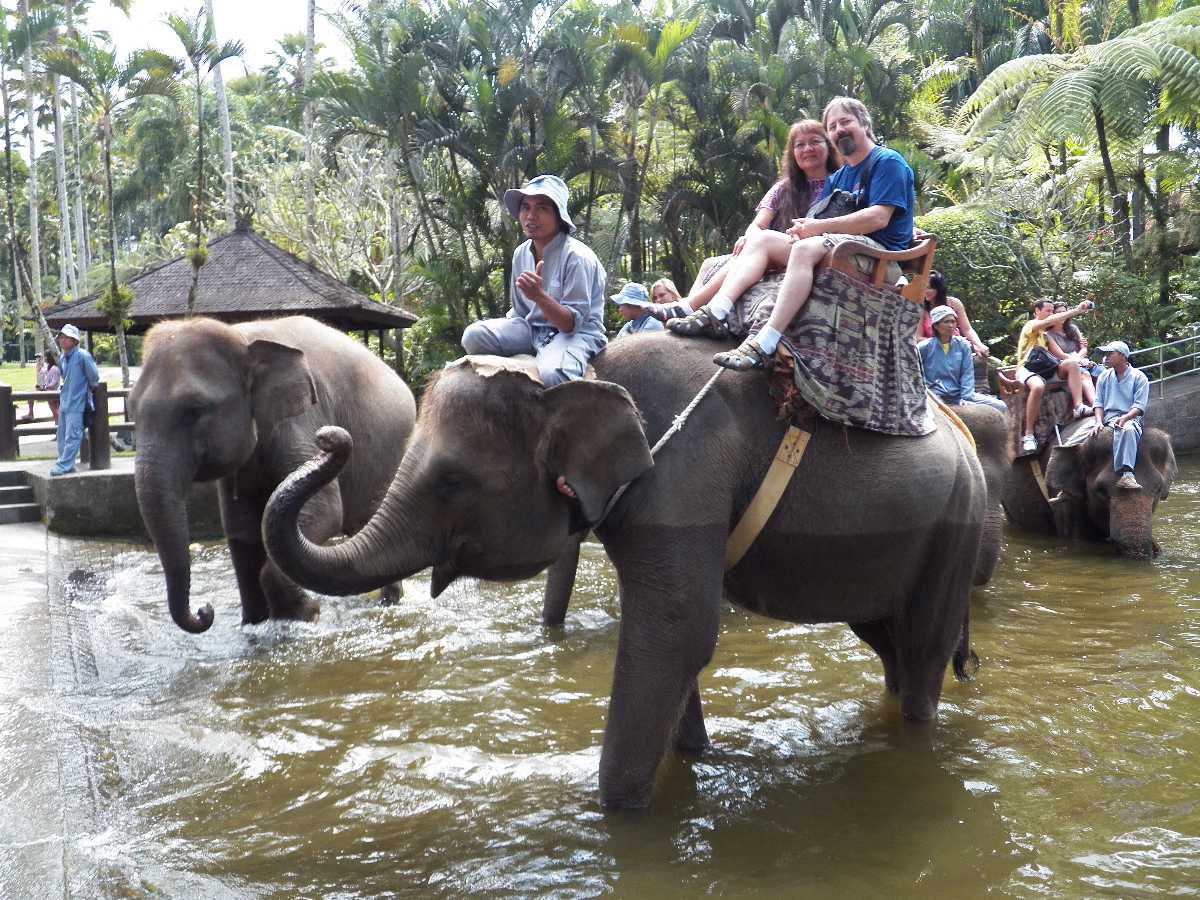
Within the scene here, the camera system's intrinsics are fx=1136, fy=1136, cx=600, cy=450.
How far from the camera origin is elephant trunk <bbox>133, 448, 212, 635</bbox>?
617 cm

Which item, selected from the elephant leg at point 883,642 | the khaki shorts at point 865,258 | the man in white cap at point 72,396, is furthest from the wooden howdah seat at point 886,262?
the man in white cap at point 72,396

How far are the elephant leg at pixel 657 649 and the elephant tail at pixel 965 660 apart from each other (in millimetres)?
2181

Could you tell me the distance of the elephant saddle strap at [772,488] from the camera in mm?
3986

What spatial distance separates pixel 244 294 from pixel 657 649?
16.1 metres

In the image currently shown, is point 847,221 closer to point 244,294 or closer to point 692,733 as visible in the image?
point 692,733

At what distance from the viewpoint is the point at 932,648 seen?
4742 mm

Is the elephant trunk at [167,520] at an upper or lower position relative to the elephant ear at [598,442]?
lower

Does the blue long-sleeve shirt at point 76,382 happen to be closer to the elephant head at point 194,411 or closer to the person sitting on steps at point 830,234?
the elephant head at point 194,411

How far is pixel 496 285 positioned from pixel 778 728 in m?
19.7

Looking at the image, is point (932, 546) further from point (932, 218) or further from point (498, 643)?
point (932, 218)

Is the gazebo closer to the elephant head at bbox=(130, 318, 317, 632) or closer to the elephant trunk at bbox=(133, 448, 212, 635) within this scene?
the elephant head at bbox=(130, 318, 317, 632)

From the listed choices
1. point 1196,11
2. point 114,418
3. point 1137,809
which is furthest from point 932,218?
point 1137,809

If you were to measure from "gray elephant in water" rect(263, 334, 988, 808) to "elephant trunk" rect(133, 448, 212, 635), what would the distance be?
9.67 feet

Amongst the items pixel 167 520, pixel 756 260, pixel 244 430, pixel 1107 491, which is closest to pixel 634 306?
pixel 756 260
